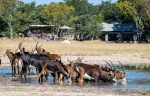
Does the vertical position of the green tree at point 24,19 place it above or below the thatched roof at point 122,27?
above

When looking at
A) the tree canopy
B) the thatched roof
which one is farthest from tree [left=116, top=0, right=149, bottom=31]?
the thatched roof

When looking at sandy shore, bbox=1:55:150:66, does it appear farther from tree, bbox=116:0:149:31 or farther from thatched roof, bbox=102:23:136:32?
thatched roof, bbox=102:23:136:32

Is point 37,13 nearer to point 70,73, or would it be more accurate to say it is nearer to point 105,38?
point 105,38

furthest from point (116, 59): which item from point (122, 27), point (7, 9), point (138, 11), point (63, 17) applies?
point (63, 17)

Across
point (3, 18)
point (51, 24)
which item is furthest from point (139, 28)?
point (3, 18)

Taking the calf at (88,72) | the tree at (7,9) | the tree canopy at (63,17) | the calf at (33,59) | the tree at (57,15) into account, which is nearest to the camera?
the calf at (33,59)

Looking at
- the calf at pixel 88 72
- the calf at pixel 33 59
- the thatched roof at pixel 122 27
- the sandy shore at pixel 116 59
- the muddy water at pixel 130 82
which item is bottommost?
the thatched roof at pixel 122 27

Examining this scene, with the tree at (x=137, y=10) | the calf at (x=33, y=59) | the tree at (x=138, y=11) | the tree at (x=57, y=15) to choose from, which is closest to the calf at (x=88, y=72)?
the calf at (x=33, y=59)

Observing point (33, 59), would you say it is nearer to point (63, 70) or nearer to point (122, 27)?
point (63, 70)

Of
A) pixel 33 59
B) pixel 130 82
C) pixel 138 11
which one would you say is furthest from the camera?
pixel 138 11

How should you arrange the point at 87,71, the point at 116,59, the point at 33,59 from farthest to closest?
the point at 116,59 < the point at 87,71 < the point at 33,59

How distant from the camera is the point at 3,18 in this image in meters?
91.9

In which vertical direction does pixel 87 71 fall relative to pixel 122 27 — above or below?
above

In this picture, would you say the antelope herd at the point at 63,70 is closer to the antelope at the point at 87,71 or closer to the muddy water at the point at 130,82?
the antelope at the point at 87,71
